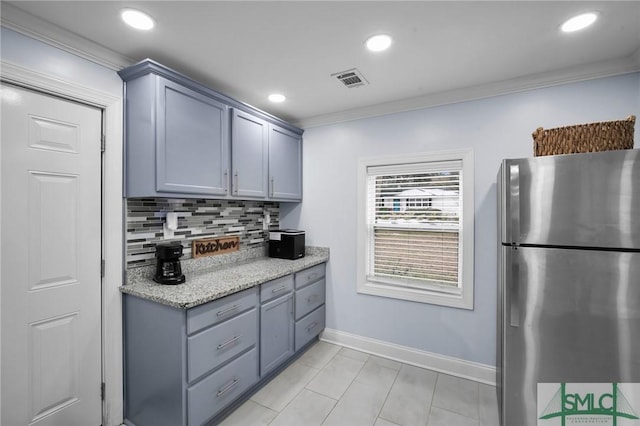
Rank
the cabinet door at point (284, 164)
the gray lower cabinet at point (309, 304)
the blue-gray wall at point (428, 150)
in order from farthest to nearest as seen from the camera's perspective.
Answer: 1. the cabinet door at point (284, 164)
2. the gray lower cabinet at point (309, 304)
3. the blue-gray wall at point (428, 150)

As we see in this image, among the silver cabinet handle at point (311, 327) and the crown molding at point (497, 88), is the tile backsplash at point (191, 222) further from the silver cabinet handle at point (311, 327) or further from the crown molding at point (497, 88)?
the crown molding at point (497, 88)

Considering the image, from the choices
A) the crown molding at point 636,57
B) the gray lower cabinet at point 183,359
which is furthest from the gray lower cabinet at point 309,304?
the crown molding at point 636,57

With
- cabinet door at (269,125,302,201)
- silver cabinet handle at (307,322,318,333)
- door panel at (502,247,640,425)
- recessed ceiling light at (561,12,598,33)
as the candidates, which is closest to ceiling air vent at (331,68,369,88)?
cabinet door at (269,125,302,201)

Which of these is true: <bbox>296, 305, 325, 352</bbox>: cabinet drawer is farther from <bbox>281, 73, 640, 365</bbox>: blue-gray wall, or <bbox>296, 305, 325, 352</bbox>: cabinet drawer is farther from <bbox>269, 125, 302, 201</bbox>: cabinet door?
<bbox>269, 125, 302, 201</bbox>: cabinet door

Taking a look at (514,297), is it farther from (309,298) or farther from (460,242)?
(309,298)

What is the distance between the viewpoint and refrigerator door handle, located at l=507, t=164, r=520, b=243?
1.62 metres

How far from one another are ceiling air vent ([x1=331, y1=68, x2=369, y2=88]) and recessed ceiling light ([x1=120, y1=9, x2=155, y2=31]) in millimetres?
1210

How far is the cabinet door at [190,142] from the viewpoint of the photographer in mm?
1802

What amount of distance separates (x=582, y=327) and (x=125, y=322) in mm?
2744

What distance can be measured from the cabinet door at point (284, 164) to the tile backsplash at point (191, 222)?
356mm

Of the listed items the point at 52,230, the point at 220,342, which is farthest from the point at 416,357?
the point at 52,230

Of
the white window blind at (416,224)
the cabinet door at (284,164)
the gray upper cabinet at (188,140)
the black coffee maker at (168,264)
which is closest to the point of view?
the gray upper cabinet at (188,140)

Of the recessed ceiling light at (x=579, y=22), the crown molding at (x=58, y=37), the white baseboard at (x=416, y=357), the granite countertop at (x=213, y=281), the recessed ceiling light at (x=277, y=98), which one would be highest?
the recessed ceiling light at (x=277, y=98)

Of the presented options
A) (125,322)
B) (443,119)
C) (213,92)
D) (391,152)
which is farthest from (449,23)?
(125,322)
